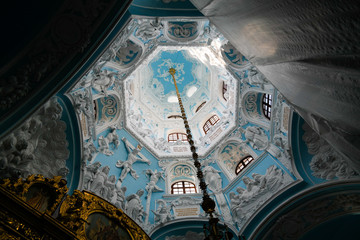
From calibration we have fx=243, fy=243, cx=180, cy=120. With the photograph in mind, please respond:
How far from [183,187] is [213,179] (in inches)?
64.7

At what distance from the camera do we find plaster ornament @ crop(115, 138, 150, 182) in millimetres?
10764

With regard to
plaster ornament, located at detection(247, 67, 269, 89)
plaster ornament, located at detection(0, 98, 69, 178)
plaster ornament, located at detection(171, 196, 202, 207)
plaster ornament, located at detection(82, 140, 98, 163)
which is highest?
plaster ornament, located at detection(247, 67, 269, 89)

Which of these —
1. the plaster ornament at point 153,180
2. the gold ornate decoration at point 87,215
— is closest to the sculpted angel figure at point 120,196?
the gold ornate decoration at point 87,215

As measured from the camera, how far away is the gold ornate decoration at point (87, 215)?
6.55 metres

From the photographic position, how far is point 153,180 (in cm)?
1175

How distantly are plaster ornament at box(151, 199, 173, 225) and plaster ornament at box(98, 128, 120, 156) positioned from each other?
3.20 metres

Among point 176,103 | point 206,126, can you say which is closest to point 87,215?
point 206,126

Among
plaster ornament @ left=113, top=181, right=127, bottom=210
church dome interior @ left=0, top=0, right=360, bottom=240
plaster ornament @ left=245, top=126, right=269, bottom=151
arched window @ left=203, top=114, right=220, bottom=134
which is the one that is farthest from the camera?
arched window @ left=203, top=114, right=220, bottom=134

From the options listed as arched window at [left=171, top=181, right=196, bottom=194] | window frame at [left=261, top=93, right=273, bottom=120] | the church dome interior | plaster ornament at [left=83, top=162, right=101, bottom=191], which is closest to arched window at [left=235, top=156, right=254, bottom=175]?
the church dome interior

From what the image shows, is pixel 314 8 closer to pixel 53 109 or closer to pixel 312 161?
pixel 53 109

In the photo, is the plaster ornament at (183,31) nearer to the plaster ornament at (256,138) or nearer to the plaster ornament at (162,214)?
the plaster ornament at (256,138)

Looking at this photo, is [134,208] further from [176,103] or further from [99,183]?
[176,103]

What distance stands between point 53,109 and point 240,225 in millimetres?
8197

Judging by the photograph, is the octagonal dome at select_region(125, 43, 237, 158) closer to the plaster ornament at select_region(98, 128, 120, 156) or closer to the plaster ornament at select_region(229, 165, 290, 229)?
the plaster ornament at select_region(98, 128, 120, 156)
